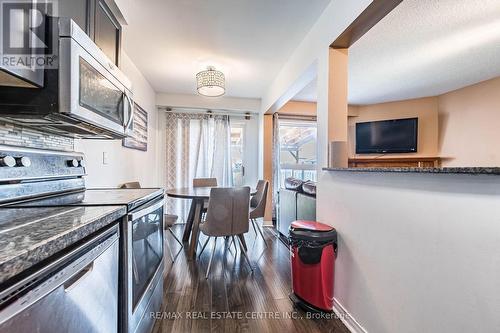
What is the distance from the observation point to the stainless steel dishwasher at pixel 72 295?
1.59ft

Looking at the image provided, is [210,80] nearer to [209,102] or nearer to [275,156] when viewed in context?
[209,102]

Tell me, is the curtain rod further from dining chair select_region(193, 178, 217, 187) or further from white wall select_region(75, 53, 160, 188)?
dining chair select_region(193, 178, 217, 187)

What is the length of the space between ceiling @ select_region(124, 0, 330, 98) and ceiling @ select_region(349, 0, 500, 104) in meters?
0.84

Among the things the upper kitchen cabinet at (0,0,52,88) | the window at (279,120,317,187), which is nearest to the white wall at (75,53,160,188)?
the upper kitchen cabinet at (0,0,52,88)

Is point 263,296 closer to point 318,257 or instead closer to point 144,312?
point 318,257

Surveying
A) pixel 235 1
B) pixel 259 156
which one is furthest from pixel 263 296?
pixel 259 156

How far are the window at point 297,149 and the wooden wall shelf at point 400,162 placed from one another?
0.90 m

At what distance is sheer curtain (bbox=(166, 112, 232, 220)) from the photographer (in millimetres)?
4242

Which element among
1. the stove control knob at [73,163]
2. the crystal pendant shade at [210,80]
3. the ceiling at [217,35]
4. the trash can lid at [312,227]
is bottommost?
the trash can lid at [312,227]

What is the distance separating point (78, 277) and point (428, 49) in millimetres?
3545

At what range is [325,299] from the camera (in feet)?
5.52

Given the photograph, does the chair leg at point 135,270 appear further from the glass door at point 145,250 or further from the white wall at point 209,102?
the white wall at point 209,102

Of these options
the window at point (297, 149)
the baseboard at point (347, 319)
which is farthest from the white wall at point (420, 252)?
the window at point (297, 149)

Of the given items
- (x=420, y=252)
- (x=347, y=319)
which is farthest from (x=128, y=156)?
(x=420, y=252)
